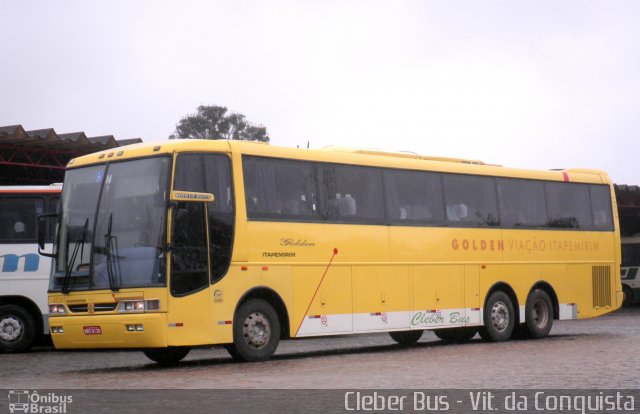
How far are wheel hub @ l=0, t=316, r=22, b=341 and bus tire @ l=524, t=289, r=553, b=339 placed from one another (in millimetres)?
9672

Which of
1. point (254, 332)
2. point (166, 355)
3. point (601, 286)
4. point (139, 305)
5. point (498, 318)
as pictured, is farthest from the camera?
point (601, 286)

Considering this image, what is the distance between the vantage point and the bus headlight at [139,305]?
1606cm

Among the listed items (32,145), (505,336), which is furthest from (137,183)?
(32,145)

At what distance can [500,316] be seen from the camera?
2272 cm

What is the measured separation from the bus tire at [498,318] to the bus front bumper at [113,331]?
27.0ft

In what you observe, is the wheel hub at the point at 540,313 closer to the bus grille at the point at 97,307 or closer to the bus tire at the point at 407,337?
the bus tire at the point at 407,337

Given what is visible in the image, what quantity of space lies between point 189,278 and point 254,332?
150 centimetres

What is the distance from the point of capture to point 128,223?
16469 mm

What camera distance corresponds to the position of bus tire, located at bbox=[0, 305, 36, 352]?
72.7 ft

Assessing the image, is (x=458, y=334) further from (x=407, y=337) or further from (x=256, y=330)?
(x=256, y=330)

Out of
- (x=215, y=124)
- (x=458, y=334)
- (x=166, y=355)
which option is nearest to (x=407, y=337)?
(x=458, y=334)

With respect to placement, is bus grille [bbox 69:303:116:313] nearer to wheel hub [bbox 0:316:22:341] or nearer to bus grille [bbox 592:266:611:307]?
wheel hub [bbox 0:316:22:341]

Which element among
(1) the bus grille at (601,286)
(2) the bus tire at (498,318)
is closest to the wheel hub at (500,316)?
(2) the bus tire at (498,318)

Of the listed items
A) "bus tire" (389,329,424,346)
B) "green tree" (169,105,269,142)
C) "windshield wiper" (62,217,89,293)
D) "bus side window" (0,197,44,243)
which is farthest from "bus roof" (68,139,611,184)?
"green tree" (169,105,269,142)
